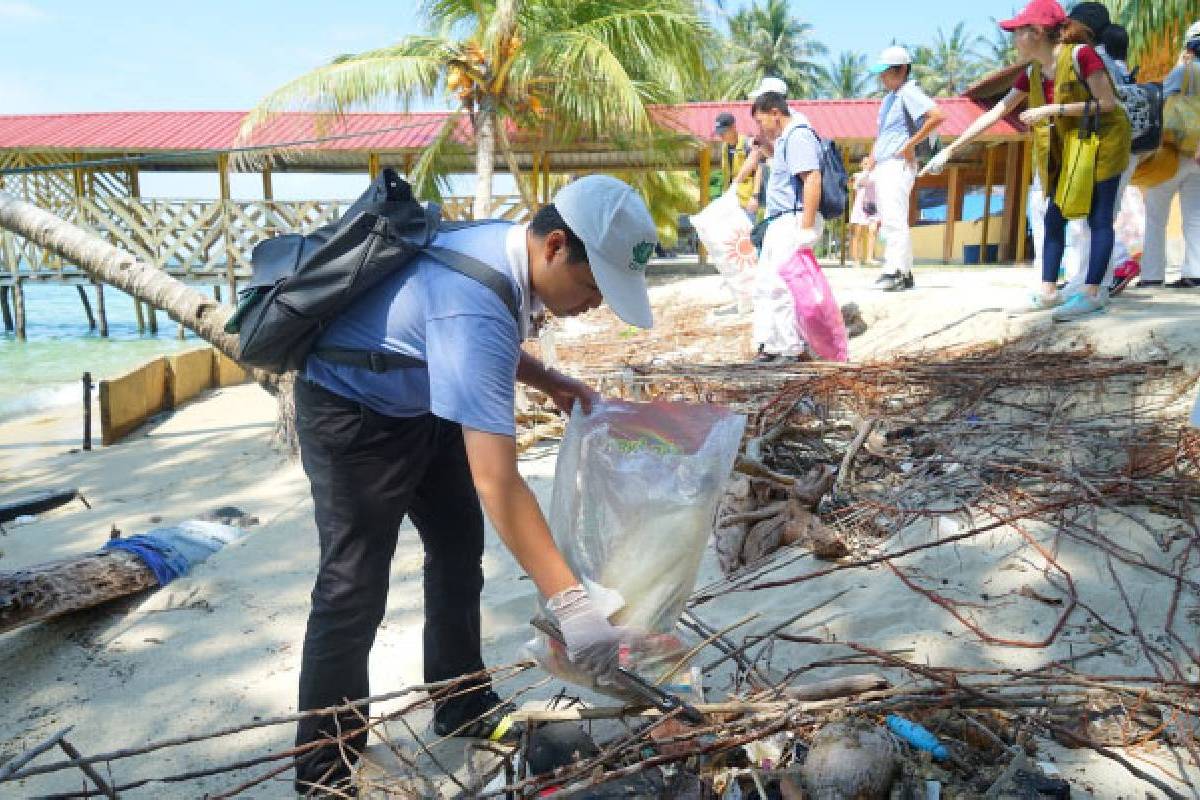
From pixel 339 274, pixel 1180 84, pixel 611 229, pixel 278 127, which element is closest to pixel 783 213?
pixel 1180 84

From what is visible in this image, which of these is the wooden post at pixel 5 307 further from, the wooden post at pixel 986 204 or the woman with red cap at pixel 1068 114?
the woman with red cap at pixel 1068 114

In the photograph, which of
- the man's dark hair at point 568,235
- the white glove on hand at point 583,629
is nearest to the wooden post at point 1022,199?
the man's dark hair at point 568,235

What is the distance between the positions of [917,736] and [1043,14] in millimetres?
4487

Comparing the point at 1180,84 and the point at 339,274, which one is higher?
the point at 1180,84

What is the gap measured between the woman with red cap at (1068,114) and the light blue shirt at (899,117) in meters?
1.54

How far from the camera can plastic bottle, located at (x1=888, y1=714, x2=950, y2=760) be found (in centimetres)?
190

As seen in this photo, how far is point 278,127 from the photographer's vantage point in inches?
648

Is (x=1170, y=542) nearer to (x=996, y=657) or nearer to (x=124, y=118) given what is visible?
(x=996, y=657)

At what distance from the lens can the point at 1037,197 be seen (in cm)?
618

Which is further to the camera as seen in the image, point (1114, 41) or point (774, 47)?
point (774, 47)

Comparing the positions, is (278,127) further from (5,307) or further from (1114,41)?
(1114,41)

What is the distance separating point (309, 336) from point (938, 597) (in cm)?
207

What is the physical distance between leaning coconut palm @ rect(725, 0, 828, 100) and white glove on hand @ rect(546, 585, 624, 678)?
46.5 meters

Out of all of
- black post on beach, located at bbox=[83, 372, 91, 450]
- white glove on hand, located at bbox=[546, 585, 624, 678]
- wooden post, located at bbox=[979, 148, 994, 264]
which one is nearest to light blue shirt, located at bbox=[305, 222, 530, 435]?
white glove on hand, located at bbox=[546, 585, 624, 678]
